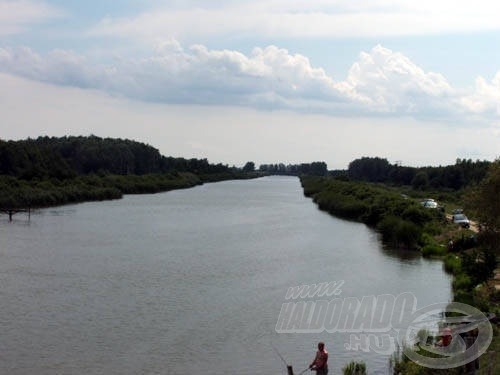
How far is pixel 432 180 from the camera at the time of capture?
404 ft

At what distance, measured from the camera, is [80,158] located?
141375mm

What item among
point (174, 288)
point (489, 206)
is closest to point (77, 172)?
point (174, 288)

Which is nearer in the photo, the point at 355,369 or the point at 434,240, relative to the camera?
the point at 355,369

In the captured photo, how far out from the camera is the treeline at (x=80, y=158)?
321 ft

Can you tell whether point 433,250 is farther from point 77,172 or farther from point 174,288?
point 77,172

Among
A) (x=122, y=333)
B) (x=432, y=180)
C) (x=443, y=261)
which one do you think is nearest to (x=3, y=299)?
(x=122, y=333)

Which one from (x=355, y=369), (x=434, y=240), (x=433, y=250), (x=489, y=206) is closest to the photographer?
(x=355, y=369)

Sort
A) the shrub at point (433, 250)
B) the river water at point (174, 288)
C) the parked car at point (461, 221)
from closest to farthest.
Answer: the river water at point (174, 288), the shrub at point (433, 250), the parked car at point (461, 221)

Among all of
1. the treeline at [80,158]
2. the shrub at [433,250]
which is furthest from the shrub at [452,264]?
the treeline at [80,158]

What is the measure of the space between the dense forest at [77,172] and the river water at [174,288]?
1967cm

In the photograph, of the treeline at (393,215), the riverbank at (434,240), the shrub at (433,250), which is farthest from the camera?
the treeline at (393,215)

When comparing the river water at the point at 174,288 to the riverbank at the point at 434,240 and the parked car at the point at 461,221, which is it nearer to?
the riverbank at the point at 434,240

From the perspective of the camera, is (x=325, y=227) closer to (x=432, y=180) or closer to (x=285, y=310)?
(x=285, y=310)

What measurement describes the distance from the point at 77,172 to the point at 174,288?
303 ft
